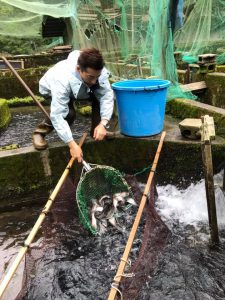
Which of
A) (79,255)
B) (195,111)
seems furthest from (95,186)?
(195,111)

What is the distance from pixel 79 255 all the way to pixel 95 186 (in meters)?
0.89

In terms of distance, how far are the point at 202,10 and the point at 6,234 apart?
9311 millimetres

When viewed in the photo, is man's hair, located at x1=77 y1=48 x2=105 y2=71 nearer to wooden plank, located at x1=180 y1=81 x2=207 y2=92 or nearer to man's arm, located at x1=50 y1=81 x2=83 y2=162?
man's arm, located at x1=50 y1=81 x2=83 y2=162

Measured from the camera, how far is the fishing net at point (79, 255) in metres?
3.42

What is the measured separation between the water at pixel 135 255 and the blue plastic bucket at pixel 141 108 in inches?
48.5

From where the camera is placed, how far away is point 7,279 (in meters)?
2.52

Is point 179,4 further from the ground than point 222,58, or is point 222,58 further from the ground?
point 179,4

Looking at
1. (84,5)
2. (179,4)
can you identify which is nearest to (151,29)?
(179,4)

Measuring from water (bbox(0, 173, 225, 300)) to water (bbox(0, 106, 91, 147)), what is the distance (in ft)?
8.26

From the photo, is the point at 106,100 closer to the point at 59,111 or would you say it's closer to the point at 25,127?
the point at 59,111

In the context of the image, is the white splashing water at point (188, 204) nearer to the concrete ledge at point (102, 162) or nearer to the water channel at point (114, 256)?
the water channel at point (114, 256)

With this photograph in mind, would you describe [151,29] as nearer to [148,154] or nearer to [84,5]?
[84,5]

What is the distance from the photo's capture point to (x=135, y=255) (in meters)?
3.98

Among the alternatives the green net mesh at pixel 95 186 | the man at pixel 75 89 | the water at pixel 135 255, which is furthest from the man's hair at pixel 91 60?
the water at pixel 135 255
